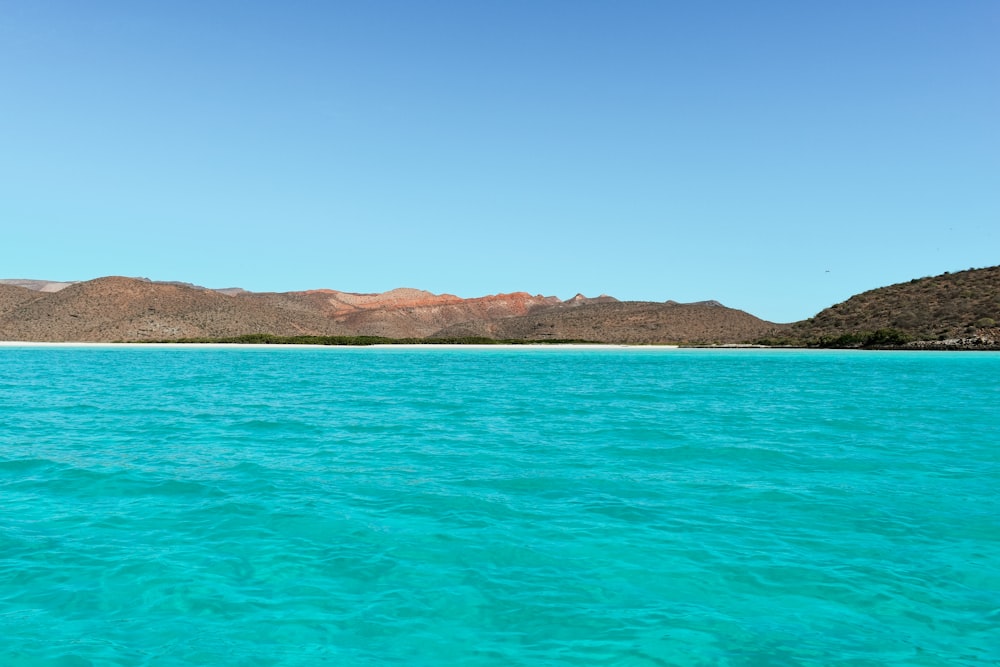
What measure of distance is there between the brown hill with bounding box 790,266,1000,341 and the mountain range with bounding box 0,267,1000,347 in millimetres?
188

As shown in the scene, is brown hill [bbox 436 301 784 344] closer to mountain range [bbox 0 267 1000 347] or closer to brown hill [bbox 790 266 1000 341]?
mountain range [bbox 0 267 1000 347]

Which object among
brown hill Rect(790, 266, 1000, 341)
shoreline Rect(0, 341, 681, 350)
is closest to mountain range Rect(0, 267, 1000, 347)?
brown hill Rect(790, 266, 1000, 341)

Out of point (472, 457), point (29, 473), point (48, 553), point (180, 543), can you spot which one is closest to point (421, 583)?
point (180, 543)

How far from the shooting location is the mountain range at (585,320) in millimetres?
99375

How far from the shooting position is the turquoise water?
22.6 ft

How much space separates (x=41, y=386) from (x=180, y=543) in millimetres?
32085

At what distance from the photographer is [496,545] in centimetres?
970

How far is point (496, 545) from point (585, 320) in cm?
14118

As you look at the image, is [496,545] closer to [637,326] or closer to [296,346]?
[296,346]

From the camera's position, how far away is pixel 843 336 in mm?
99625

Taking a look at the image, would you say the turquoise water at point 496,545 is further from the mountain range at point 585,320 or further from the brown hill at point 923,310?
the mountain range at point 585,320

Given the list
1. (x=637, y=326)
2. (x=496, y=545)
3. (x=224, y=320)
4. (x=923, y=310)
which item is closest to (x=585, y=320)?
(x=637, y=326)

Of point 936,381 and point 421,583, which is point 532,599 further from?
point 936,381

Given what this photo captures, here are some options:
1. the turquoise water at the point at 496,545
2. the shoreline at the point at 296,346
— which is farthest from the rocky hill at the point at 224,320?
the turquoise water at the point at 496,545
